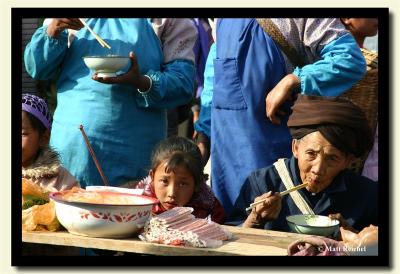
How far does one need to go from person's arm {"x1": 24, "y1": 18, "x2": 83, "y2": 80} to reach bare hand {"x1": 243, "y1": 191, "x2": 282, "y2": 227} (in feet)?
3.70

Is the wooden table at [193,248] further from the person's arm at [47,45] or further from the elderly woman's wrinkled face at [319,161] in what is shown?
the person's arm at [47,45]

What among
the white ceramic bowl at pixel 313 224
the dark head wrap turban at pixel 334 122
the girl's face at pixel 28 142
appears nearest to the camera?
the white ceramic bowl at pixel 313 224

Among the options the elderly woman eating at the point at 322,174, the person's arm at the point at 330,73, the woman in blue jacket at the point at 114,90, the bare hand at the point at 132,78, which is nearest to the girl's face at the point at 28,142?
the woman in blue jacket at the point at 114,90

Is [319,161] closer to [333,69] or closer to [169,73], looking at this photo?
[333,69]

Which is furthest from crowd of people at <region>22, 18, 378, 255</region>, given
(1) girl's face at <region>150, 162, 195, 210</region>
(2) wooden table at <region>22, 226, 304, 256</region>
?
(2) wooden table at <region>22, 226, 304, 256</region>

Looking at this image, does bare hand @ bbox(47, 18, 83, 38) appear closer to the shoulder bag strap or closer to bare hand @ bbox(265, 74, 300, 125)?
bare hand @ bbox(265, 74, 300, 125)

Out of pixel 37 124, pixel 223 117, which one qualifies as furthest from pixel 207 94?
pixel 37 124

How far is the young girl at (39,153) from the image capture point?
375 centimetres

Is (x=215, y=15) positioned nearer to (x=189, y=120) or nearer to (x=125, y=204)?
(x=125, y=204)

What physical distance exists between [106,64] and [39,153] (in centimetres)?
48

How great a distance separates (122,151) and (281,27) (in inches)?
36.2

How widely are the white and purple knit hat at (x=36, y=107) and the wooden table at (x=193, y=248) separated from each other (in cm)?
58

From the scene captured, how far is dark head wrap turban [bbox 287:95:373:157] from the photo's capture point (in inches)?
140

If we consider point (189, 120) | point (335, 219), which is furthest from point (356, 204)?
point (189, 120)
